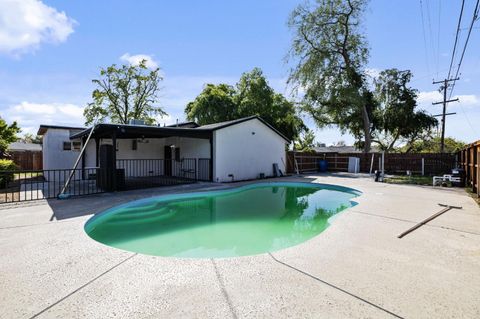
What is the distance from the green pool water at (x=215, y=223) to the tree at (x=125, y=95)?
20544 millimetres

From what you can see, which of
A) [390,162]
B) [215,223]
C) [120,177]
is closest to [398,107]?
[390,162]

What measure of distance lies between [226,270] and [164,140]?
13.1 metres

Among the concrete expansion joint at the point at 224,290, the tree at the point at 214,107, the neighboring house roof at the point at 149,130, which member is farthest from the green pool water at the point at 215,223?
the tree at the point at 214,107

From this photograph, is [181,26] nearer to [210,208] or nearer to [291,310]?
[210,208]

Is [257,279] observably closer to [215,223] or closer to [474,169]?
[215,223]

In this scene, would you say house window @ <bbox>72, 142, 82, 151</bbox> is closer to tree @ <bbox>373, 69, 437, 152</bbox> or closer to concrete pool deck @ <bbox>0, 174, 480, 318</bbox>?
concrete pool deck @ <bbox>0, 174, 480, 318</bbox>

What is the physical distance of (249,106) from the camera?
77.5 ft

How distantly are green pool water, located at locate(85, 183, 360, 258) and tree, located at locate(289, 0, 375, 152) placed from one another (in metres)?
12.2

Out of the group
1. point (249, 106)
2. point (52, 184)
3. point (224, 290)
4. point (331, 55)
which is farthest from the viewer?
point (249, 106)

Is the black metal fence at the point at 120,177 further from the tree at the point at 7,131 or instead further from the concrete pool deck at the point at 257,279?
the concrete pool deck at the point at 257,279

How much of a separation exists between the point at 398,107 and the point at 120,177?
74.6ft

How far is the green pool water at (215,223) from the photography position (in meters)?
4.63

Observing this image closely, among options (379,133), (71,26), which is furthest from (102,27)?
(379,133)

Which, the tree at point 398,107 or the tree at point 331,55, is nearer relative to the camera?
the tree at point 331,55
